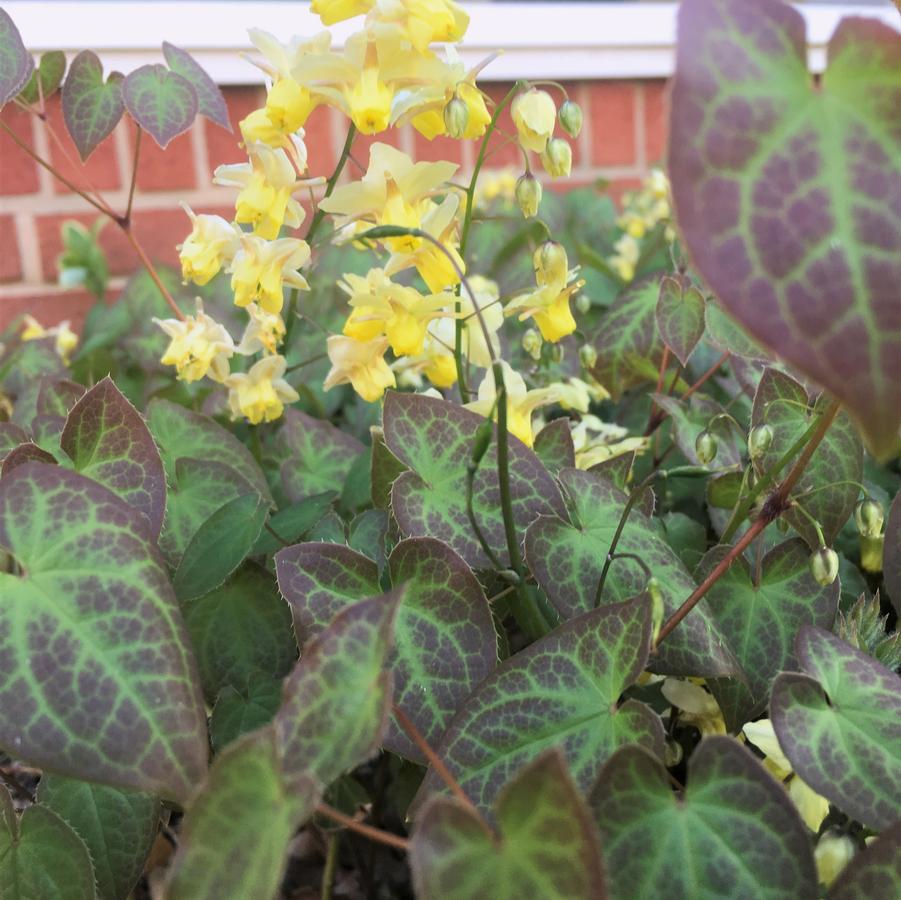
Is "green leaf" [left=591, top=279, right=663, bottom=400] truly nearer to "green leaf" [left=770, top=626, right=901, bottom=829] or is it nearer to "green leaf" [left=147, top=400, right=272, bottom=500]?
"green leaf" [left=147, top=400, right=272, bottom=500]

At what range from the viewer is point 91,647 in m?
0.48

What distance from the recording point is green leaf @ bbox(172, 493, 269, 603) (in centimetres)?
64

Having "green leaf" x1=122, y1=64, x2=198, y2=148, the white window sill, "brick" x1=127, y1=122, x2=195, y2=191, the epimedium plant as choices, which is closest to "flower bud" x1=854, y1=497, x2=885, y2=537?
the epimedium plant

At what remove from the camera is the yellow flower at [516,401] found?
0.73m

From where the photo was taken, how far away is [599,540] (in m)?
0.65

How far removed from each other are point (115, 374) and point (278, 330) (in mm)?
489

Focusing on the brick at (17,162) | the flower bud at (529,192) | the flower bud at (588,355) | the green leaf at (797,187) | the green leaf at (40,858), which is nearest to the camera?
the green leaf at (797,187)

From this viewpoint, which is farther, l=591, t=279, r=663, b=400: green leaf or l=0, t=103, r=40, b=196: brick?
l=0, t=103, r=40, b=196: brick

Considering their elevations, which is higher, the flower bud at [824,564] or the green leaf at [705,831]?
the flower bud at [824,564]

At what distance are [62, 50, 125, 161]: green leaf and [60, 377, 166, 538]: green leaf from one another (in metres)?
0.32

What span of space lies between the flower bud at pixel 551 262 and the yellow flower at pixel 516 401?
75mm

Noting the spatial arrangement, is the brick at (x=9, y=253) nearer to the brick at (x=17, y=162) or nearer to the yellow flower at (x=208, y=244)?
the brick at (x=17, y=162)

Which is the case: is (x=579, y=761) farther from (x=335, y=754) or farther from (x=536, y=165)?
(x=536, y=165)

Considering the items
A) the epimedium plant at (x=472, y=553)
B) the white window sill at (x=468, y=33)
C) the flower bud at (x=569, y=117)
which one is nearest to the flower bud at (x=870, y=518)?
the epimedium plant at (x=472, y=553)
